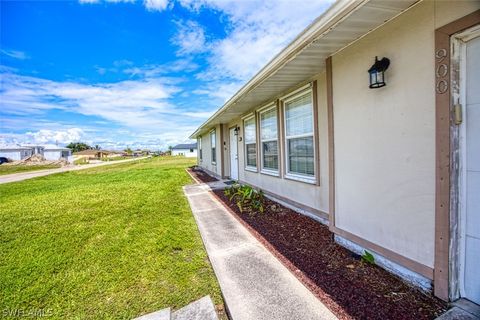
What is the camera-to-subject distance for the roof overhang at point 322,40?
2.10 metres

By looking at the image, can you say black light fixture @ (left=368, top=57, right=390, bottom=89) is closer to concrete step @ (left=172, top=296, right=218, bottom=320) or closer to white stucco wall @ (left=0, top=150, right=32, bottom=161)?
concrete step @ (left=172, top=296, right=218, bottom=320)

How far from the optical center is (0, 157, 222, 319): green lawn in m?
2.26

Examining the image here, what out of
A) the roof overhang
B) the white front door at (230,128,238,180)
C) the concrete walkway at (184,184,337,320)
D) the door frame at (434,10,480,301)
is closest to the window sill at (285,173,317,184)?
the concrete walkway at (184,184,337,320)

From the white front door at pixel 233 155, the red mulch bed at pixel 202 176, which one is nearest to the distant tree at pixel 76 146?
the red mulch bed at pixel 202 176

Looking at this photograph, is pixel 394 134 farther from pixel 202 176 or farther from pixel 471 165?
pixel 202 176

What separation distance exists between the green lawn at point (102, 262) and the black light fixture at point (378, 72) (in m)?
2.86

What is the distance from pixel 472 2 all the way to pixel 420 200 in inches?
65.7

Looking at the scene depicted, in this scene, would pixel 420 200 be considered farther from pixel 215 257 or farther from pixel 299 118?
pixel 299 118

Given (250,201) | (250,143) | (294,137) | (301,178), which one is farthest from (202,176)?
(301,178)

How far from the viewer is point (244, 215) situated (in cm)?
493

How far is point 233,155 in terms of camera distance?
9.40 m

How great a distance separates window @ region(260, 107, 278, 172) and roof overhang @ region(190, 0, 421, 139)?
111 cm

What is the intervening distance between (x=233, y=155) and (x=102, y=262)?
672cm

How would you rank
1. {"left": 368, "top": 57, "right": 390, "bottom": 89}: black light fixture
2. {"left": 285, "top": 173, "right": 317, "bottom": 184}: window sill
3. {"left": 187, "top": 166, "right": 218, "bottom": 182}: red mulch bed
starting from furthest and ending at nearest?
1. {"left": 187, "top": 166, "right": 218, "bottom": 182}: red mulch bed
2. {"left": 285, "top": 173, "right": 317, "bottom": 184}: window sill
3. {"left": 368, "top": 57, "right": 390, "bottom": 89}: black light fixture
